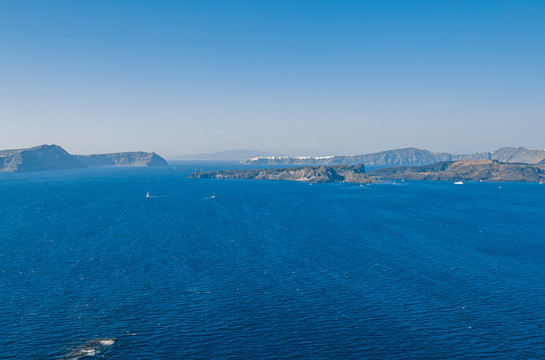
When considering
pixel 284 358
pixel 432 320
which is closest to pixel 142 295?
pixel 284 358

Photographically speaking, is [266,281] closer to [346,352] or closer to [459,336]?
[346,352]

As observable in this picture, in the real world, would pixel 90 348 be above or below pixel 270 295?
above

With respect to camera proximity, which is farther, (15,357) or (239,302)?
(239,302)

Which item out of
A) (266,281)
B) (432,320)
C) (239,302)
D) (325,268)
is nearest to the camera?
(432,320)

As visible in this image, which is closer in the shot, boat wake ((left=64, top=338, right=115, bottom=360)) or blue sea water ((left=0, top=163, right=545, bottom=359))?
boat wake ((left=64, top=338, right=115, bottom=360))

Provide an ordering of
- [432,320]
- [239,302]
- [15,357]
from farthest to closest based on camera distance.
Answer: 1. [239,302]
2. [432,320]
3. [15,357]

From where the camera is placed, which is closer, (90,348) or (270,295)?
(90,348)

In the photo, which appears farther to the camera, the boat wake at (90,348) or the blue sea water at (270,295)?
the blue sea water at (270,295)
